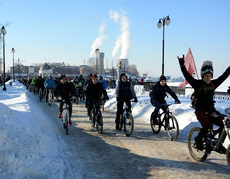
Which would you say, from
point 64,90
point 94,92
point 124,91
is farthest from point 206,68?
point 64,90

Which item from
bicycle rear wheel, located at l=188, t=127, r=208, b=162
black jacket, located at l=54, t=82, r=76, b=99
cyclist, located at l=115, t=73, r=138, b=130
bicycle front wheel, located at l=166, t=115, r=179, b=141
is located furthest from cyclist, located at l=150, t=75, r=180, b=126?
black jacket, located at l=54, t=82, r=76, b=99

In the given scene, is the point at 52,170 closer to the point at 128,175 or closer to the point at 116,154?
the point at 128,175

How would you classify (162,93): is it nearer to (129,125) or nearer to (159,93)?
(159,93)

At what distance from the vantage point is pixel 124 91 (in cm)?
880

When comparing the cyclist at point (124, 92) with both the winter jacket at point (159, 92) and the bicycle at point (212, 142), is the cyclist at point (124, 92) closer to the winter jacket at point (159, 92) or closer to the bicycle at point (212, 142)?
the winter jacket at point (159, 92)

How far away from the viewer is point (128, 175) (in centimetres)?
506

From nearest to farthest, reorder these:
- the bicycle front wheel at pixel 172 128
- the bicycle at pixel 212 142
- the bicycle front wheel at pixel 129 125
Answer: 1. the bicycle at pixel 212 142
2. the bicycle front wheel at pixel 172 128
3. the bicycle front wheel at pixel 129 125

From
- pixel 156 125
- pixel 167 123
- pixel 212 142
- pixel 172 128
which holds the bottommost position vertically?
pixel 156 125

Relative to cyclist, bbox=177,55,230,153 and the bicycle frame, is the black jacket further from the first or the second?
cyclist, bbox=177,55,230,153

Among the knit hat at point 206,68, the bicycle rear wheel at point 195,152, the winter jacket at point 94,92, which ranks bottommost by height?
the bicycle rear wheel at point 195,152

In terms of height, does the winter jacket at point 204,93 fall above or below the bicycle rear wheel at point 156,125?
above

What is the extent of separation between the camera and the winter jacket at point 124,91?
881 cm

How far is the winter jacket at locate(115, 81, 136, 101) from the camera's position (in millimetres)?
8812

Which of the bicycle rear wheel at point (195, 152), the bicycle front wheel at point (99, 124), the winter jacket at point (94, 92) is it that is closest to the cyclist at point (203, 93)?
the bicycle rear wheel at point (195, 152)
